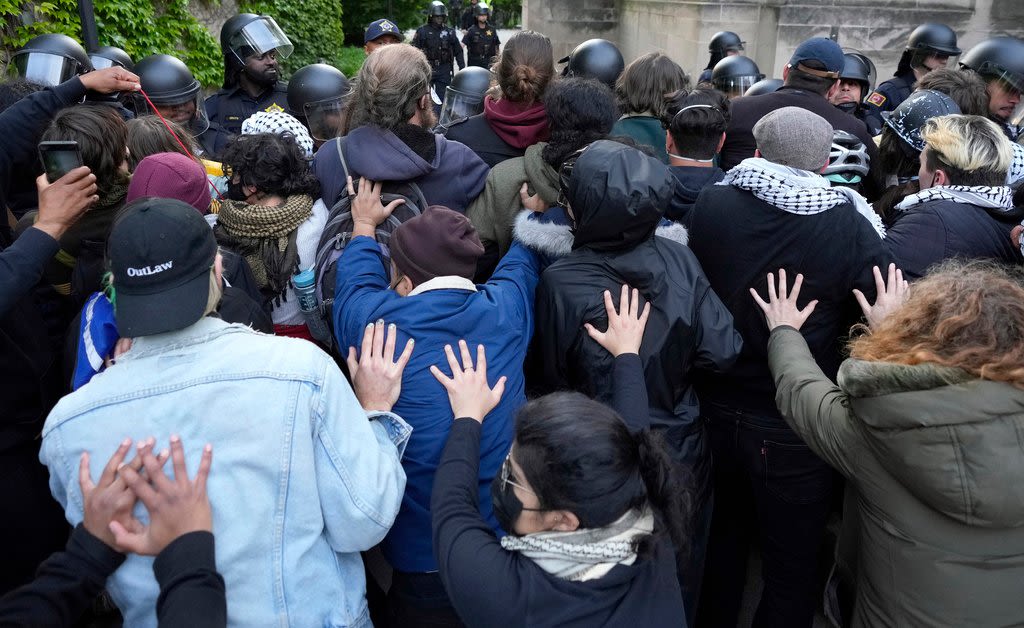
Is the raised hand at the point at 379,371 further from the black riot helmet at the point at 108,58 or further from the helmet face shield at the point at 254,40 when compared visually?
the helmet face shield at the point at 254,40

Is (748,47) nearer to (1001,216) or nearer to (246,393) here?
(1001,216)

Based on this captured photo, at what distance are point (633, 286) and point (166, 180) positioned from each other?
5.11ft

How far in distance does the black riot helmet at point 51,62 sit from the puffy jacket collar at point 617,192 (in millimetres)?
3453

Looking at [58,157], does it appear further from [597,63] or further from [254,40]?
[254,40]

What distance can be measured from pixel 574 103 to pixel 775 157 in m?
0.73

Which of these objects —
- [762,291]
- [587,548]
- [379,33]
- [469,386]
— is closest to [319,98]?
[379,33]

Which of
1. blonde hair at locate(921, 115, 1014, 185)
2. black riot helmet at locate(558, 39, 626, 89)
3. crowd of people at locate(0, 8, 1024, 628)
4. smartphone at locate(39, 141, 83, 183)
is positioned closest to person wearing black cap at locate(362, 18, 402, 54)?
black riot helmet at locate(558, 39, 626, 89)

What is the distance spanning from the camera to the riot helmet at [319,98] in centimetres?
446

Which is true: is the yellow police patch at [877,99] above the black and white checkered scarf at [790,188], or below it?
below

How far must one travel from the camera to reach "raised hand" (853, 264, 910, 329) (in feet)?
8.01

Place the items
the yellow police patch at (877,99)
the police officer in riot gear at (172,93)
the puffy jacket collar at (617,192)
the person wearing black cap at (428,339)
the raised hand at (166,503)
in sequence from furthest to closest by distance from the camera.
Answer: the yellow police patch at (877,99) < the police officer in riot gear at (172,93) < the puffy jacket collar at (617,192) < the person wearing black cap at (428,339) < the raised hand at (166,503)

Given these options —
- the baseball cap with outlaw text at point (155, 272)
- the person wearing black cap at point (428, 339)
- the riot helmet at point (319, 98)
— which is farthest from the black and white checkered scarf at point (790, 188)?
the riot helmet at point (319, 98)

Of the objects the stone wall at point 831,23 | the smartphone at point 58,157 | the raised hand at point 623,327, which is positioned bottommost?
the stone wall at point 831,23

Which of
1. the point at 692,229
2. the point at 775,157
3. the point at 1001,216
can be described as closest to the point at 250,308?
the point at 692,229
